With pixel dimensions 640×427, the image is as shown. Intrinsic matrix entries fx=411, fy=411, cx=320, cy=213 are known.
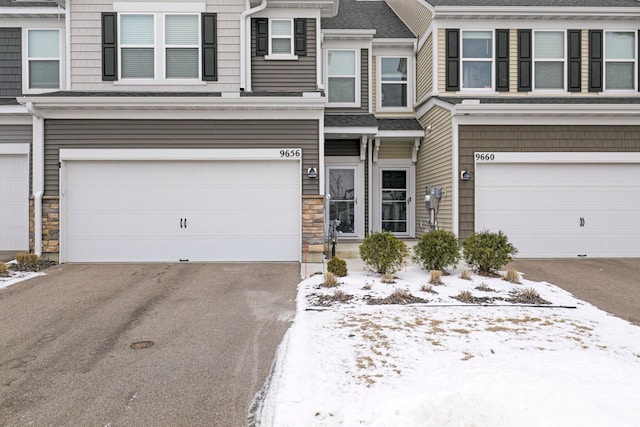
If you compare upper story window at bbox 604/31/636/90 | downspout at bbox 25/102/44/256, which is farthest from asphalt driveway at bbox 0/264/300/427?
upper story window at bbox 604/31/636/90

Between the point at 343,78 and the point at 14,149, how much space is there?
29.2ft

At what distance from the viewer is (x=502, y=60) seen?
37.8 feet

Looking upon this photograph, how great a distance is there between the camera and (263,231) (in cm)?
920

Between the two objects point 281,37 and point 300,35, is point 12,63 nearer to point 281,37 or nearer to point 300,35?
point 281,37

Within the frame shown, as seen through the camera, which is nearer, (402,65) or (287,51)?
(287,51)

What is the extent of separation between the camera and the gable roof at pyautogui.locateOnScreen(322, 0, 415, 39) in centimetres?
1279

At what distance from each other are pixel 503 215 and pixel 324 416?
8.13 meters

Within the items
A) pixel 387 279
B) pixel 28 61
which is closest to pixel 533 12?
pixel 387 279

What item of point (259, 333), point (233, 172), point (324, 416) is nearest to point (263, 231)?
point (233, 172)

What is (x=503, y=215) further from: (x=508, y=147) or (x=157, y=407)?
(x=157, y=407)

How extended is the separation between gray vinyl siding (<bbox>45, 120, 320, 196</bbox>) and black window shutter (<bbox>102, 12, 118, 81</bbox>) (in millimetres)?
2152

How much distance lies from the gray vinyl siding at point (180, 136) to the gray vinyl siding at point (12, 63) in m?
3.40

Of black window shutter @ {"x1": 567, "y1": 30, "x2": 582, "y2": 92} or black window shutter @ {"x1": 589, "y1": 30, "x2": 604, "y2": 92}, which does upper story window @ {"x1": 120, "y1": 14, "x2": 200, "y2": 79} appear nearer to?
black window shutter @ {"x1": 567, "y1": 30, "x2": 582, "y2": 92}

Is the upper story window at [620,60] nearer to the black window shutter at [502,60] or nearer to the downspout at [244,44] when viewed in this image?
the black window shutter at [502,60]
